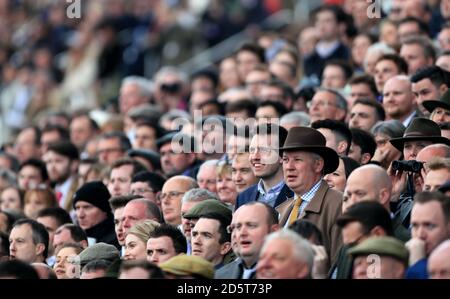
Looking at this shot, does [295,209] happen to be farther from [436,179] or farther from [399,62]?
[399,62]

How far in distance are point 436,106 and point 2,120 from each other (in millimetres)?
13999

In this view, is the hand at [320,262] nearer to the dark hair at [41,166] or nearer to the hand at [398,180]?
the hand at [398,180]

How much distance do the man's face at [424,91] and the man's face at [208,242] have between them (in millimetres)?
3546

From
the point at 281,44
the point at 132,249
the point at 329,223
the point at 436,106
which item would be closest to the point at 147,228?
the point at 132,249

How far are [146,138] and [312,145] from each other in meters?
5.75

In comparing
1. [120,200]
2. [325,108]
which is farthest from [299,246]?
[325,108]

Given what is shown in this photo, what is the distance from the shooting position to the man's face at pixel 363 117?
1550 cm

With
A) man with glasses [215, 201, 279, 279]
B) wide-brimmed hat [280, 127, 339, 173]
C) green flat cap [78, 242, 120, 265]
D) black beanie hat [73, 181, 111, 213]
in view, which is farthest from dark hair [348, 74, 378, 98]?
man with glasses [215, 201, 279, 279]

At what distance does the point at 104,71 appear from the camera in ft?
84.6

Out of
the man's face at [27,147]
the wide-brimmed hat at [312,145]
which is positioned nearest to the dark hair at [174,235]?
the wide-brimmed hat at [312,145]

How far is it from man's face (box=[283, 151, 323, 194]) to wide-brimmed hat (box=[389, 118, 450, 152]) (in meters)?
1.01
